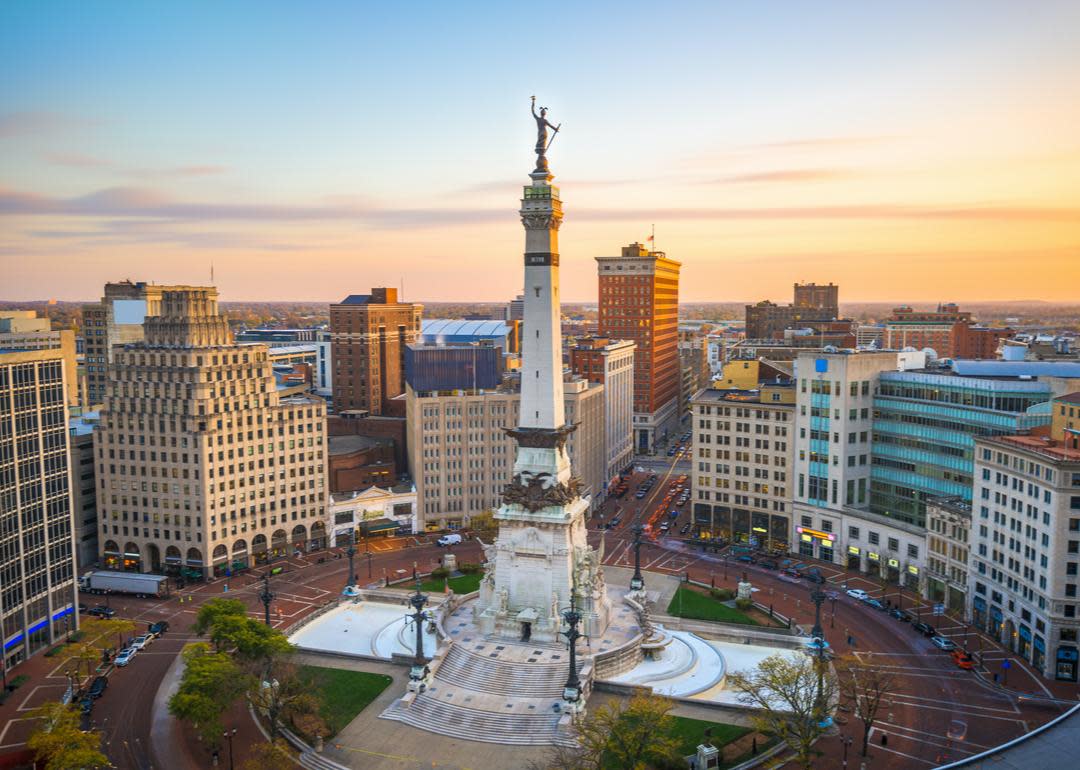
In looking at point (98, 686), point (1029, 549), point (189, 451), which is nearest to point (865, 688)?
point (1029, 549)

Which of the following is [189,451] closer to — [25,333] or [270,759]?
[25,333]

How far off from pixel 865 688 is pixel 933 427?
54.0 m

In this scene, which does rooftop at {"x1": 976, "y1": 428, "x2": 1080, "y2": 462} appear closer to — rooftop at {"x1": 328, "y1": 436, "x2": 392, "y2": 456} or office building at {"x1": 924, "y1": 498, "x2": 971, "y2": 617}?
office building at {"x1": 924, "y1": 498, "x2": 971, "y2": 617}

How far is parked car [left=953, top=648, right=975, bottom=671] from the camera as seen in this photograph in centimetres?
8275

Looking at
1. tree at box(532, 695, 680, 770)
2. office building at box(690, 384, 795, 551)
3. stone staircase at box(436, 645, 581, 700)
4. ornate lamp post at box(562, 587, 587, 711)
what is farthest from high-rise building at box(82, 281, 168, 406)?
tree at box(532, 695, 680, 770)

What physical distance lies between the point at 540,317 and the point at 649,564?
4679 cm

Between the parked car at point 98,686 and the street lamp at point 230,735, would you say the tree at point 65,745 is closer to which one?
the street lamp at point 230,735

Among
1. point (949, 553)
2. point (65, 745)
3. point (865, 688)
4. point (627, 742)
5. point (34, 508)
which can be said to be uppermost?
point (34, 508)

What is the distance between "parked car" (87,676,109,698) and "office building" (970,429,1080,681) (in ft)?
289

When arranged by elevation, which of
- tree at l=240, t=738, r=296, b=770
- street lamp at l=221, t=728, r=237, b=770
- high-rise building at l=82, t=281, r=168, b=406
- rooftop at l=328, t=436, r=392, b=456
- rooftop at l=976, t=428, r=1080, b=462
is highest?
high-rise building at l=82, t=281, r=168, b=406

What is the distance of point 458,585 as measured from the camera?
358 feet

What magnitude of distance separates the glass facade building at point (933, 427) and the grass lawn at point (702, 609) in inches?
1227

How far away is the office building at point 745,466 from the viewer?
125375mm

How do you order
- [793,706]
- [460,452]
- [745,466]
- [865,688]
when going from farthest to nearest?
[460,452] < [745,466] < [865,688] < [793,706]
